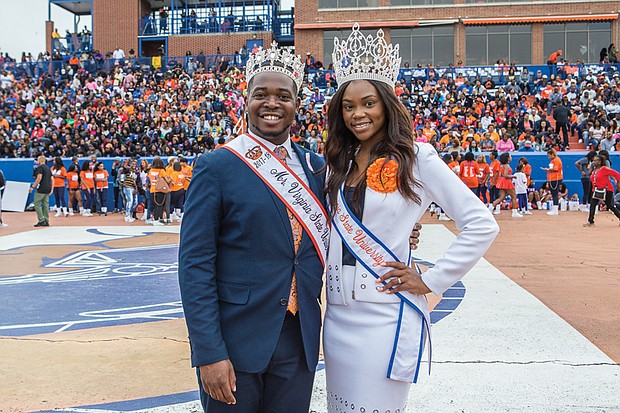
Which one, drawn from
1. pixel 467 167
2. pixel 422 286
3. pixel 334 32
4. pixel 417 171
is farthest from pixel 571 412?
pixel 334 32

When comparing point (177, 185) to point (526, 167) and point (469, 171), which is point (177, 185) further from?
point (526, 167)

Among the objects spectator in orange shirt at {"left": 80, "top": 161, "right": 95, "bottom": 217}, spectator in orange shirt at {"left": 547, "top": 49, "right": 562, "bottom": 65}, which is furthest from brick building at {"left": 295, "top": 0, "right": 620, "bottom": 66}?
spectator in orange shirt at {"left": 80, "top": 161, "right": 95, "bottom": 217}

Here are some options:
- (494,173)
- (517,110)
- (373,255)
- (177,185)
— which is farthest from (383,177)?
(517,110)

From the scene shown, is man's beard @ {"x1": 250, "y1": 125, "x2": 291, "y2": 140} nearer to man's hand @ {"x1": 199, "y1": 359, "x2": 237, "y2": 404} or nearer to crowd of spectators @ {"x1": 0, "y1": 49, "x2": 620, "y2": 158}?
man's hand @ {"x1": 199, "y1": 359, "x2": 237, "y2": 404}

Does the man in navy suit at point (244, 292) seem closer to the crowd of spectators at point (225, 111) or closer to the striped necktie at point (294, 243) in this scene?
the striped necktie at point (294, 243)

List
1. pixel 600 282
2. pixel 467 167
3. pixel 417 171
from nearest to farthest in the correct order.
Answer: pixel 417 171 < pixel 600 282 < pixel 467 167

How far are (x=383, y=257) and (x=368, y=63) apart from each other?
2.60ft

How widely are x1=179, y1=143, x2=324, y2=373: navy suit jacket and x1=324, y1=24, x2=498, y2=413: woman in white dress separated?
0.61ft

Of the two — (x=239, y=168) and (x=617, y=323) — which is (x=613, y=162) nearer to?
(x=617, y=323)

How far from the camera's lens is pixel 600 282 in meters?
7.44

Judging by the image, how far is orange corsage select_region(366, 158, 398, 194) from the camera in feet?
7.71

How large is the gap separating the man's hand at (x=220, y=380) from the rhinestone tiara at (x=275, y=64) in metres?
1.08

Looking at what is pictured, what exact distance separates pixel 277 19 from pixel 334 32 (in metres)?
6.43

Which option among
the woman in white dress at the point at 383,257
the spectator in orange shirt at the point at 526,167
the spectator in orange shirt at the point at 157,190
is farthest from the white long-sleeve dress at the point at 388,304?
the spectator in orange shirt at the point at 526,167
